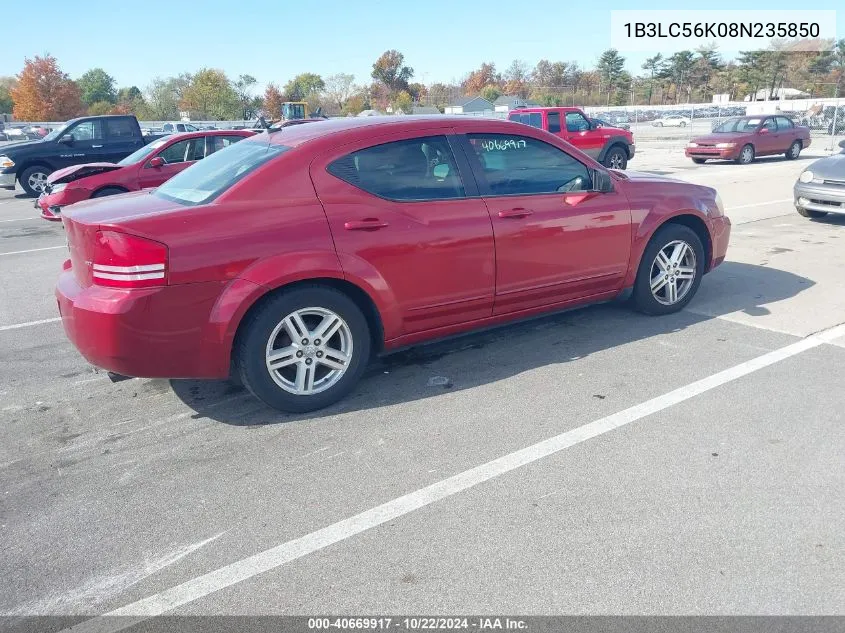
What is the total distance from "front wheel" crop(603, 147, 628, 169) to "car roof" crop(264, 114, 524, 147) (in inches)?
573

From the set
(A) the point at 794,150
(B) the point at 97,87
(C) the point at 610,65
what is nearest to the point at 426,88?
(C) the point at 610,65

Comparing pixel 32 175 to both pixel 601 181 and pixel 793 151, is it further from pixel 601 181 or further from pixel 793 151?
pixel 793 151

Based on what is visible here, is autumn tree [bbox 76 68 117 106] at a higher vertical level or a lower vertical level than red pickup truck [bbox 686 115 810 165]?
higher

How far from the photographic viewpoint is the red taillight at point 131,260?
11.3 feet

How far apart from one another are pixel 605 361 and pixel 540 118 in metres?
14.4

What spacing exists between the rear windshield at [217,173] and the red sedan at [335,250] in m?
0.02

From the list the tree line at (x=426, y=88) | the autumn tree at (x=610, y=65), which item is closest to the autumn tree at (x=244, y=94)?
the tree line at (x=426, y=88)

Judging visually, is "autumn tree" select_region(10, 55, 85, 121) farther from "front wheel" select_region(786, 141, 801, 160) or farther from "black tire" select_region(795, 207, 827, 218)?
"black tire" select_region(795, 207, 827, 218)

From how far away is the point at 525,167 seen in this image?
4.72 metres

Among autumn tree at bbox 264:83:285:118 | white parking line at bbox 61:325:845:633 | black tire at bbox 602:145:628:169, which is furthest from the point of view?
autumn tree at bbox 264:83:285:118

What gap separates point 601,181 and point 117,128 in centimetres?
1418

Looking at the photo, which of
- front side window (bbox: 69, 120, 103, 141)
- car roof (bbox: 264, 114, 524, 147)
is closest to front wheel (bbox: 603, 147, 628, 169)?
front side window (bbox: 69, 120, 103, 141)

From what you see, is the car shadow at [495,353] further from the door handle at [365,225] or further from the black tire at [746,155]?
the black tire at [746,155]

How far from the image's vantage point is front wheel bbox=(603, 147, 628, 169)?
18.4 meters
